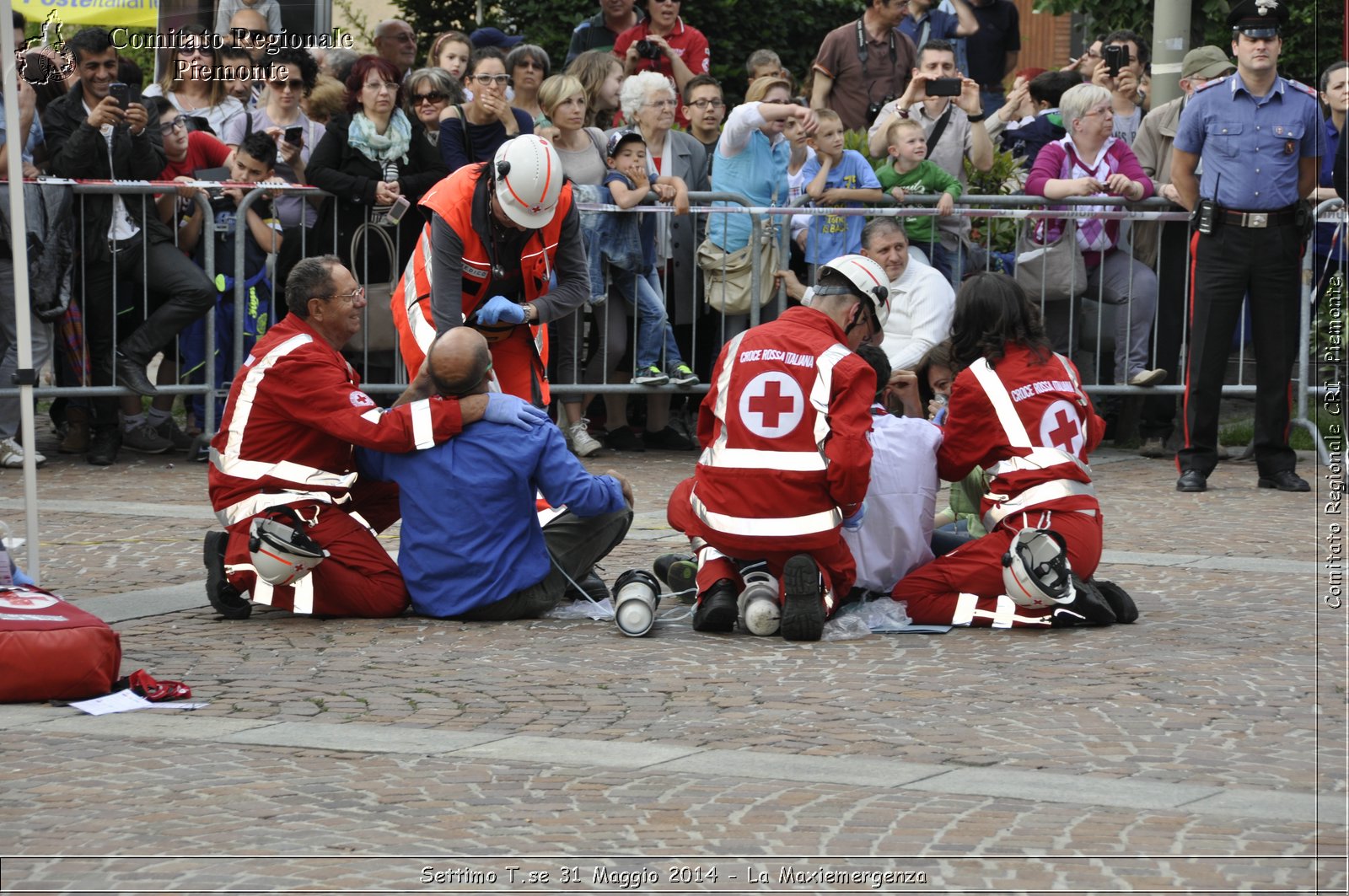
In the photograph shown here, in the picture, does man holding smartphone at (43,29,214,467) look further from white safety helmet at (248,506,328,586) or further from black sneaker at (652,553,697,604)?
black sneaker at (652,553,697,604)

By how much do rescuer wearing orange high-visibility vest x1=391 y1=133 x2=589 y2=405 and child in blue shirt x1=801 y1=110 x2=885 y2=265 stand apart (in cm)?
390

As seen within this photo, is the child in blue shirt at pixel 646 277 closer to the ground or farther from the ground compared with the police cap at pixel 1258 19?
closer to the ground

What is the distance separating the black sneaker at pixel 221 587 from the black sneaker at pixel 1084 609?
3118mm

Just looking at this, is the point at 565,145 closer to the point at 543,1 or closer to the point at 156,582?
the point at 156,582

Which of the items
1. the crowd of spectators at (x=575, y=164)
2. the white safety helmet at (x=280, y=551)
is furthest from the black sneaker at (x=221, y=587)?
the crowd of spectators at (x=575, y=164)

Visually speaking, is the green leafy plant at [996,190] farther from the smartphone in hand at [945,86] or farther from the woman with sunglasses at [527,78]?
the woman with sunglasses at [527,78]

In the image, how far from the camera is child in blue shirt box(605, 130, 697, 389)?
40.6 ft

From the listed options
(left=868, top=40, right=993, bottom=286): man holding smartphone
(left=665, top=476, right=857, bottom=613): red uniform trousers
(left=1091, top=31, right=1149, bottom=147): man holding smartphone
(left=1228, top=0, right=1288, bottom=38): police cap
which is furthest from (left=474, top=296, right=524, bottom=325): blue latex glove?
(left=1091, top=31, right=1149, bottom=147): man holding smartphone

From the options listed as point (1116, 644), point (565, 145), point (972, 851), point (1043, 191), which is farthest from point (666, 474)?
point (972, 851)

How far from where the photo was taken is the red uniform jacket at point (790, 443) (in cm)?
721

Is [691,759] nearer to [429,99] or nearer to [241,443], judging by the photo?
[241,443]

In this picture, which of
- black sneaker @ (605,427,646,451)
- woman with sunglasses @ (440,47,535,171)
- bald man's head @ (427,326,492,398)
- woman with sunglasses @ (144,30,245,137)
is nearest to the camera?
bald man's head @ (427,326,492,398)

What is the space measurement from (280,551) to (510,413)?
1.00 m

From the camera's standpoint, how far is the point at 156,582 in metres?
8.41
